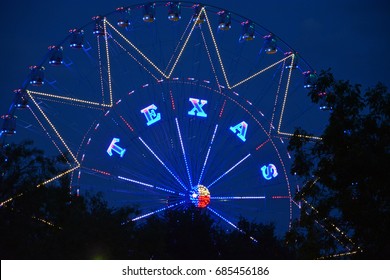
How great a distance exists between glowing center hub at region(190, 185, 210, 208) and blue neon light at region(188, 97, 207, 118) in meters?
2.90

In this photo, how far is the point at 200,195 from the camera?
31.5 metres

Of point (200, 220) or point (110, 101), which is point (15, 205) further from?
point (200, 220)

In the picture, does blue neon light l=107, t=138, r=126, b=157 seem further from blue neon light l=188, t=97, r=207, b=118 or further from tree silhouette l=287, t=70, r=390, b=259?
tree silhouette l=287, t=70, r=390, b=259

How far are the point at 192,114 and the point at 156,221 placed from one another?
586 cm

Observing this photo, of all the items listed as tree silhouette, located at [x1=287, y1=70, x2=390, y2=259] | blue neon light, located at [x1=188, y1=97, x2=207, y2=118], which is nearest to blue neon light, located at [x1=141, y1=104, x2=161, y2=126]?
blue neon light, located at [x1=188, y1=97, x2=207, y2=118]

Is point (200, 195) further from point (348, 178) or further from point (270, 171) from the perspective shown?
point (348, 178)

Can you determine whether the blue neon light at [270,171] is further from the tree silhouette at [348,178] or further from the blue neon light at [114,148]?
the tree silhouette at [348,178]

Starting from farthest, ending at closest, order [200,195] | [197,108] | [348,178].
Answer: [197,108] < [200,195] < [348,178]

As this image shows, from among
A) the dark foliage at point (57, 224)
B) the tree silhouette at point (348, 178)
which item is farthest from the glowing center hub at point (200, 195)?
the tree silhouette at point (348, 178)

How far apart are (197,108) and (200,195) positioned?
3.49 meters

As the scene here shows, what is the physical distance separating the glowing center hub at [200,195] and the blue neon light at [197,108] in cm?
290

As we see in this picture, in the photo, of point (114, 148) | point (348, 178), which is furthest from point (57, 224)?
point (348, 178)

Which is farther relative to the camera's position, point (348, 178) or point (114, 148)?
point (114, 148)

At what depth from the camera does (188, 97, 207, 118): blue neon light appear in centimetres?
3300
